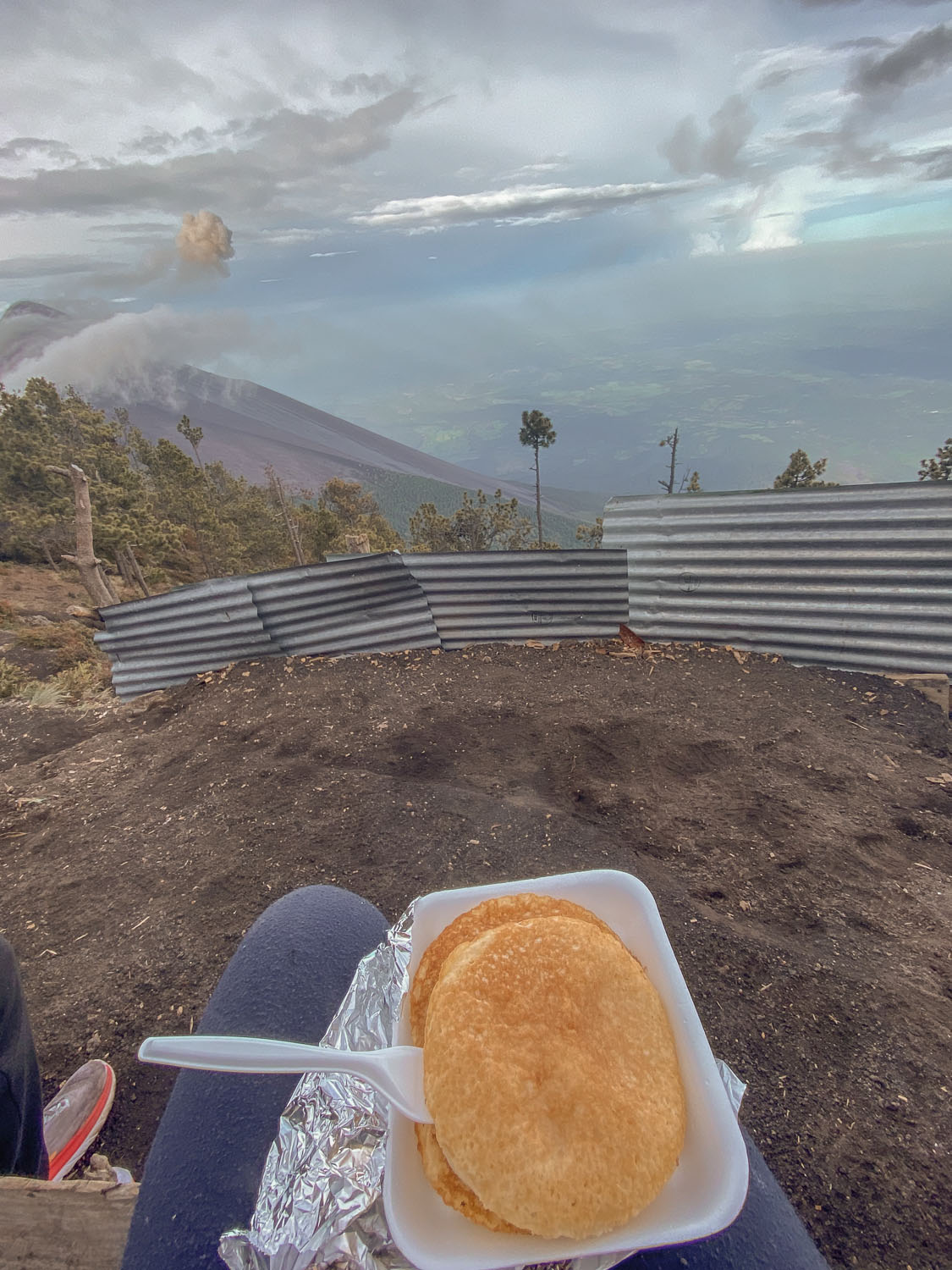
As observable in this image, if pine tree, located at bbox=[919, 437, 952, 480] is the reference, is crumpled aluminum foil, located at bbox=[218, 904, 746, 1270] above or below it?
above

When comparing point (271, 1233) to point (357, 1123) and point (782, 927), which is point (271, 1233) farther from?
point (782, 927)

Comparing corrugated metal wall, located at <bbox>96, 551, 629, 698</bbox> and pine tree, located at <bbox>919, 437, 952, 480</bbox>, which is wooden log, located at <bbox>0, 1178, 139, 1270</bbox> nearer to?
corrugated metal wall, located at <bbox>96, 551, 629, 698</bbox>

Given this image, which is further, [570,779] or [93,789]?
[93,789]

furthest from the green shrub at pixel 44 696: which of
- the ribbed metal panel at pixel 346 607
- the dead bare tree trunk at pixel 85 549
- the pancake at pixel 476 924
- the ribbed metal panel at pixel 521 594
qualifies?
the pancake at pixel 476 924

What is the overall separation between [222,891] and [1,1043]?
1415 millimetres

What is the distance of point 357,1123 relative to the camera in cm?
94

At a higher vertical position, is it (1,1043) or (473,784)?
(1,1043)

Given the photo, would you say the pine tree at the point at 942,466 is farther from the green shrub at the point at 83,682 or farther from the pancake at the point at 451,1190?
the pancake at the point at 451,1190

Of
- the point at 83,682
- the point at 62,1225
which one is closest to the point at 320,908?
the point at 62,1225

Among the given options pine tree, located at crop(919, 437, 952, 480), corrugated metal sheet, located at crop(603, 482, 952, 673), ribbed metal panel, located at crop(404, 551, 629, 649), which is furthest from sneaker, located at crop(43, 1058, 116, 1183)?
pine tree, located at crop(919, 437, 952, 480)

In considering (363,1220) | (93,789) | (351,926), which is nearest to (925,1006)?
(351,926)

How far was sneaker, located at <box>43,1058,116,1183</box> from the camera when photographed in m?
1.80

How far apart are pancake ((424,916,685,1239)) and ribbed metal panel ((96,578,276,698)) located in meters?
4.93

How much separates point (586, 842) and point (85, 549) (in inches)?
270
